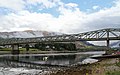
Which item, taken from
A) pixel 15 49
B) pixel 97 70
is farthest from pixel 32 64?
pixel 15 49

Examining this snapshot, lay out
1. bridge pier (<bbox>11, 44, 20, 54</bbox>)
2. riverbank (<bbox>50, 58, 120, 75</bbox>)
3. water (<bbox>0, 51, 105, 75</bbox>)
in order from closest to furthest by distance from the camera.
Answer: riverbank (<bbox>50, 58, 120, 75</bbox>), water (<bbox>0, 51, 105, 75</bbox>), bridge pier (<bbox>11, 44, 20, 54</bbox>)

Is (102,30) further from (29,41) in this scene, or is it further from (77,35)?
(29,41)

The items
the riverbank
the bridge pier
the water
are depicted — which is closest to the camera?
the riverbank

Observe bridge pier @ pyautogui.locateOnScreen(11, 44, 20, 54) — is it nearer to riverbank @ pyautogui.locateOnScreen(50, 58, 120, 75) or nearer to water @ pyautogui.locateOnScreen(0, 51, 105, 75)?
water @ pyautogui.locateOnScreen(0, 51, 105, 75)

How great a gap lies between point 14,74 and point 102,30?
5591 inches

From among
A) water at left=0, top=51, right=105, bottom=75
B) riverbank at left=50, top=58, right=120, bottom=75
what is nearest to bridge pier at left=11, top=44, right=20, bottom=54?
water at left=0, top=51, right=105, bottom=75

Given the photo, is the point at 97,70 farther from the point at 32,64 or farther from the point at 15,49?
the point at 15,49

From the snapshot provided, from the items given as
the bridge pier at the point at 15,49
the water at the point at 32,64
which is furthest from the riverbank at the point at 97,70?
the bridge pier at the point at 15,49

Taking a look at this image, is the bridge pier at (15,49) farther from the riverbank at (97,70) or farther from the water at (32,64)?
the riverbank at (97,70)

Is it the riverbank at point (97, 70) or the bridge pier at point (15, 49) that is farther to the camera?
the bridge pier at point (15, 49)

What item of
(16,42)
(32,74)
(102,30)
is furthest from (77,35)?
(32,74)

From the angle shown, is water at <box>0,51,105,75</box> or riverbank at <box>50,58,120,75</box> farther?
water at <box>0,51,105,75</box>

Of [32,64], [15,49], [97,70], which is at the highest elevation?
[97,70]

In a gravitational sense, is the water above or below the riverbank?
below
